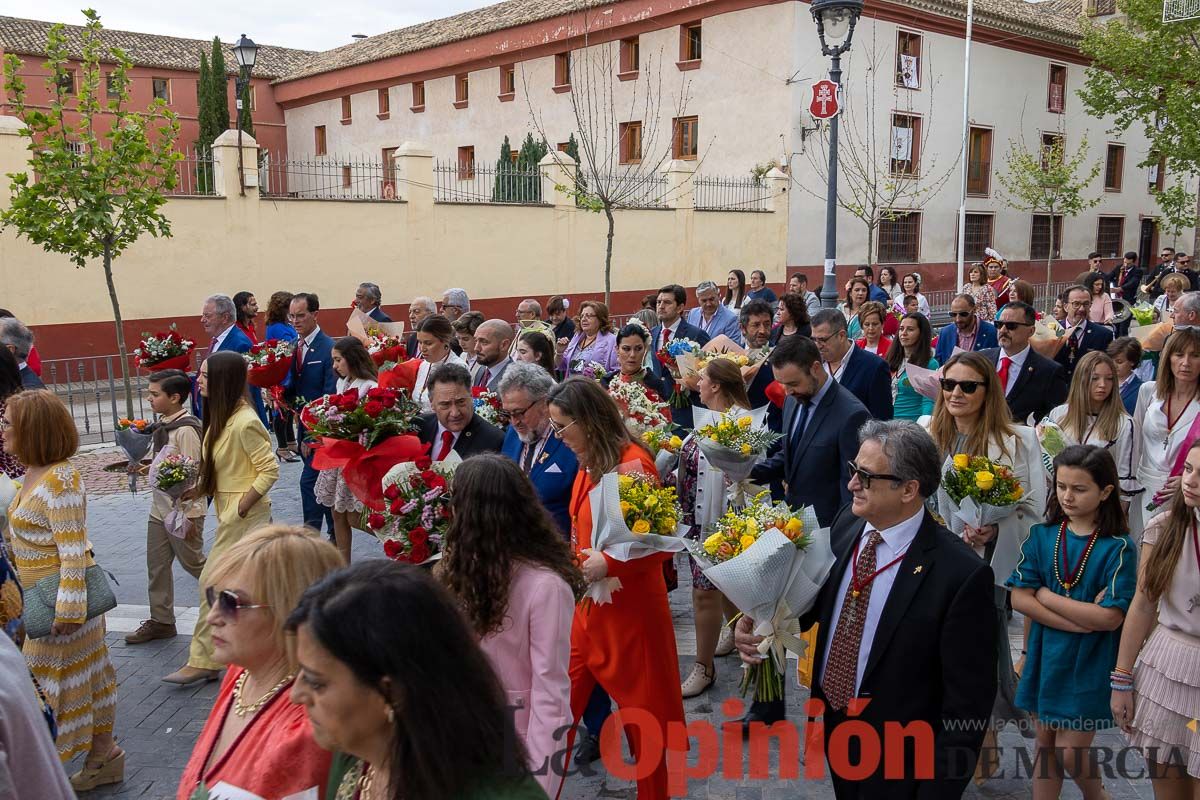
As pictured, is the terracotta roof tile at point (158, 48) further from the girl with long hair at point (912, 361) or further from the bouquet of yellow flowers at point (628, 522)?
the bouquet of yellow flowers at point (628, 522)

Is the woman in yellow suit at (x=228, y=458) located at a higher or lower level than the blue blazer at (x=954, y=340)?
lower

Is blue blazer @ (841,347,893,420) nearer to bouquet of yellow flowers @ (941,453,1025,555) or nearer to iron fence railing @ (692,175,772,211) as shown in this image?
bouquet of yellow flowers @ (941,453,1025,555)

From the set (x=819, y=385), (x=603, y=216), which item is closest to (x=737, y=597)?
(x=819, y=385)

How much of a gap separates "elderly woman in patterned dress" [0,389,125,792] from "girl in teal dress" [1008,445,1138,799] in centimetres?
424

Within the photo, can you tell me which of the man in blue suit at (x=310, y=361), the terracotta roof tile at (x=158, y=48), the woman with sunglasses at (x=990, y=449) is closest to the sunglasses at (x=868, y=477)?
the woman with sunglasses at (x=990, y=449)

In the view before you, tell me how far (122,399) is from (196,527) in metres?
12.2

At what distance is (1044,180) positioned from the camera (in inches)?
1153

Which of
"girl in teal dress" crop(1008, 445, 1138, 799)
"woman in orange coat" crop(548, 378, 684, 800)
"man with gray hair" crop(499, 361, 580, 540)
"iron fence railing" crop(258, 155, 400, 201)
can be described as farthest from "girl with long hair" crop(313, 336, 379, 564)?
"iron fence railing" crop(258, 155, 400, 201)

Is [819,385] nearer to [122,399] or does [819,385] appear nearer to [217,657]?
[217,657]

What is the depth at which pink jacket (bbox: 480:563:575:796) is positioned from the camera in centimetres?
325

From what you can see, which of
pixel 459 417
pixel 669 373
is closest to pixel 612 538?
pixel 459 417

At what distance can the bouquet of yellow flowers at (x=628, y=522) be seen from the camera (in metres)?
4.04

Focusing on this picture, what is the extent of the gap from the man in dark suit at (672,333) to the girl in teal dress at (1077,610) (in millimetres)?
4892

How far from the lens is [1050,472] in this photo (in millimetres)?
5664
